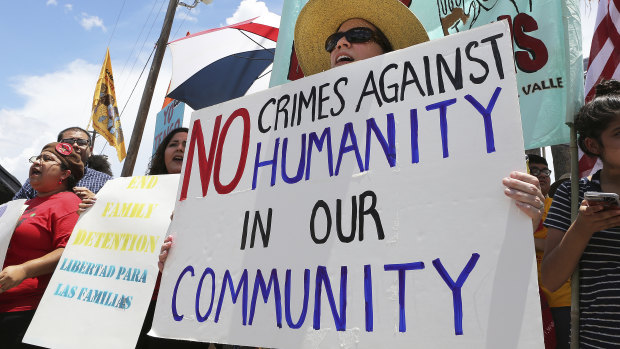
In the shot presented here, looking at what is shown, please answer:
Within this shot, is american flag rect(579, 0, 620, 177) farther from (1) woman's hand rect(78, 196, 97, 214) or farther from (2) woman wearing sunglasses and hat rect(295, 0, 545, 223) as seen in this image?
(1) woman's hand rect(78, 196, 97, 214)

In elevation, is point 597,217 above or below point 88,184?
below

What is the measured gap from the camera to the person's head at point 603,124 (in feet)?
4.53

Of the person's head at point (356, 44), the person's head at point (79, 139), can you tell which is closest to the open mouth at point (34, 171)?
the person's head at point (79, 139)

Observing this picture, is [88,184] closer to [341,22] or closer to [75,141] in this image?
[75,141]

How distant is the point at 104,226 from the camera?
2324 millimetres

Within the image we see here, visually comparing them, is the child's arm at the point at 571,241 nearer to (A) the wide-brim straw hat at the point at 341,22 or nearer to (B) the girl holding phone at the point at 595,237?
(B) the girl holding phone at the point at 595,237

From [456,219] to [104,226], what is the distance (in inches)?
75.2

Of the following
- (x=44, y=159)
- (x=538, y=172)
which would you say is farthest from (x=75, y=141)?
(x=538, y=172)

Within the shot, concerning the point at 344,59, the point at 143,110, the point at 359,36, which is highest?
the point at 143,110

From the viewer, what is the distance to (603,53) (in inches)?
82.0

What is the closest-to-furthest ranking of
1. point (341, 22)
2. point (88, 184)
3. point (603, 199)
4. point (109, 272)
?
point (603, 199)
point (341, 22)
point (109, 272)
point (88, 184)

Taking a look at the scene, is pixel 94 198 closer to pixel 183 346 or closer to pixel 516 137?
pixel 183 346

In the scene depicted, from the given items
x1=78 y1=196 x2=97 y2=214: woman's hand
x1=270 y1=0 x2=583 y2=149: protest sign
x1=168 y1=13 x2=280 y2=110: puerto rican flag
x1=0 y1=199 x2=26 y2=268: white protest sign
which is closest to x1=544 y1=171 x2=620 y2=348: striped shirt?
x1=270 y1=0 x2=583 y2=149: protest sign

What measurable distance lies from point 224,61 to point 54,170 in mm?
2796
